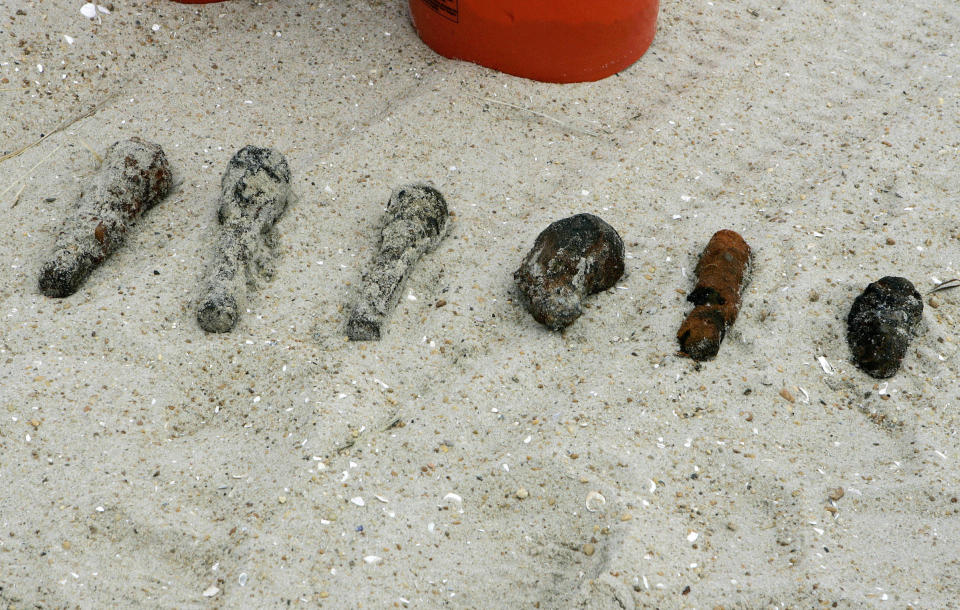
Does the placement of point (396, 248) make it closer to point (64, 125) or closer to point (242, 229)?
point (242, 229)

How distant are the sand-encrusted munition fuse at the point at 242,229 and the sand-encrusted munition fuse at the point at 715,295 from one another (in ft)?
4.96

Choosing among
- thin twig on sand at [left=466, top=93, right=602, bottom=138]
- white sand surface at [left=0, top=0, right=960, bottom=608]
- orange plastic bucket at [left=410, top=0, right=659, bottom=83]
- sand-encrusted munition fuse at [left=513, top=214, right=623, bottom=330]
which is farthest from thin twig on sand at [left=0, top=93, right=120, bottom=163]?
sand-encrusted munition fuse at [left=513, top=214, right=623, bottom=330]

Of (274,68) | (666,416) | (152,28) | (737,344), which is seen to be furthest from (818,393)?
(152,28)

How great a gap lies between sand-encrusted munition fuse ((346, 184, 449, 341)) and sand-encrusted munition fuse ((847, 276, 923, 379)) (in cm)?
151

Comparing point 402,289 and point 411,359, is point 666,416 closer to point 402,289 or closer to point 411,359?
point 411,359

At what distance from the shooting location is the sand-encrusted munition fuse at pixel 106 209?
2.80m

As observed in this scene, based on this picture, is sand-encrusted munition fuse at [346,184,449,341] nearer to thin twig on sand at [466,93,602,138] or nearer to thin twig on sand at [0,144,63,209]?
thin twig on sand at [466,93,602,138]

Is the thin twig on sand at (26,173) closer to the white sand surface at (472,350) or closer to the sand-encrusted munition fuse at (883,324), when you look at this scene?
the white sand surface at (472,350)

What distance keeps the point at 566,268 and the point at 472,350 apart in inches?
16.6

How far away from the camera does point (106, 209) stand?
300 cm

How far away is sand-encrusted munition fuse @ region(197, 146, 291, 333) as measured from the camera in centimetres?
271

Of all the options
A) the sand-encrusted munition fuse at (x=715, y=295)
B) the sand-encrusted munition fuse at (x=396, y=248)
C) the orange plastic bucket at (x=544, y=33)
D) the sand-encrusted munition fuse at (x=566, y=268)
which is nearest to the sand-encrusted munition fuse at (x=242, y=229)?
the sand-encrusted munition fuse at (x=396, y=248)

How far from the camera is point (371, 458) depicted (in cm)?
234

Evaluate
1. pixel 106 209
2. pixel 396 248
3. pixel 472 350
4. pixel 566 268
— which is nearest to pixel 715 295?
pixel 566 268
